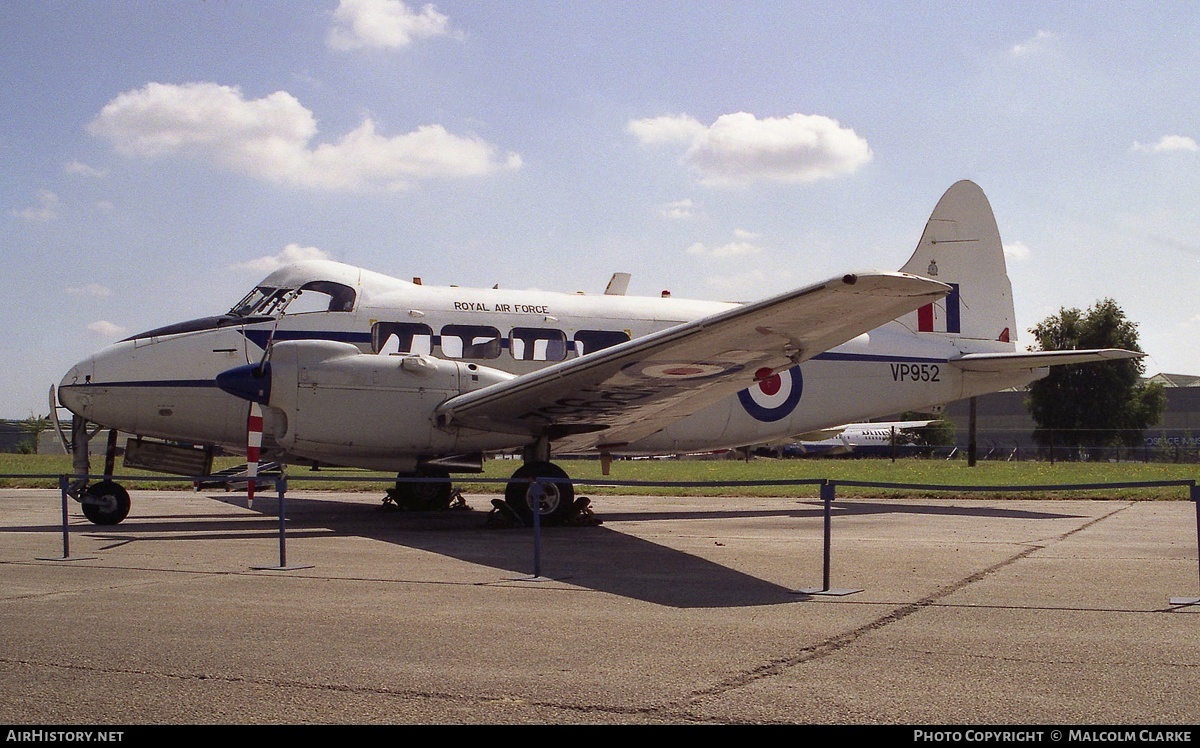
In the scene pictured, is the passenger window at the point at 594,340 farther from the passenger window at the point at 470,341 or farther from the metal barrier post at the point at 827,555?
the metal barrier post at the point at 827,555

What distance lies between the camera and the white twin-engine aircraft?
36.8ft

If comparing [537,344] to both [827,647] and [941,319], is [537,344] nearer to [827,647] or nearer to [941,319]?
[941,319]

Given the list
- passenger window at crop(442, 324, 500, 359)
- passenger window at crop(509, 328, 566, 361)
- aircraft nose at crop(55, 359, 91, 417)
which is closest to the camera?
aircraft nose at crop(55, 359, 91, 417)

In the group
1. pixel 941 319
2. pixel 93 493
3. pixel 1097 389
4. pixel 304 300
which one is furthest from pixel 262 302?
pixel 1097 389

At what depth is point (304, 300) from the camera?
1405cm

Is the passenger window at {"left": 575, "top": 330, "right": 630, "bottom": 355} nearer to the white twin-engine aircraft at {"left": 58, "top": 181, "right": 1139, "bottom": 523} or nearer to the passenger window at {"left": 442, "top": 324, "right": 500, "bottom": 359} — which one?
the white twin-engine aircraft at {"left": 58, "top": 181, "right": 1139, "bottom": 523}

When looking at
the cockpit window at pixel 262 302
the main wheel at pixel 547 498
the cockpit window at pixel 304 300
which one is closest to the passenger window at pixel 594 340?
the main wheel at pixel 547 498

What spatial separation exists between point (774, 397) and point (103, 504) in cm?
998

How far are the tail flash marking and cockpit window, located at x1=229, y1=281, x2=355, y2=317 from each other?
9.89 metres

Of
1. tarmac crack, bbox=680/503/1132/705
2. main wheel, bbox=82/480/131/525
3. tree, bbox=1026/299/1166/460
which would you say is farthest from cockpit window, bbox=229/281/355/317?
tree, bbox=1026/299/1166/460

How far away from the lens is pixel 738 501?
66.0ft

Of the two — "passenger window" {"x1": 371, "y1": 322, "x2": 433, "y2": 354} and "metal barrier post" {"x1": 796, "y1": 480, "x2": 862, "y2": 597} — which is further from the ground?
"passenger window" {"x1": 371, "y1": 322, "x2": 433, "y2": 354}

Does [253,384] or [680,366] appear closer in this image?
[680,366]

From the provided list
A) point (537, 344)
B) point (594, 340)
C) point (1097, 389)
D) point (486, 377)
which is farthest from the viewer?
point (1097, 389)
